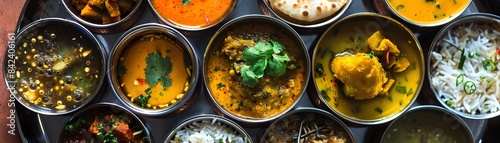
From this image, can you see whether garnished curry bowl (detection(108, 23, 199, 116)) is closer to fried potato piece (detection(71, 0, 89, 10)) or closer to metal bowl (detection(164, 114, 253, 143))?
metal bowl (detection(164, 114, 253, 143))

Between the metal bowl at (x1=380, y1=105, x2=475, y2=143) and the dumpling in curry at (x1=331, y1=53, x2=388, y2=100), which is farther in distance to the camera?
the metal bowl at (x1=380, y1=105, x2=475, y2=143)

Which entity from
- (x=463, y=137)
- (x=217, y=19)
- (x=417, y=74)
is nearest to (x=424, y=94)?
(x=417, y=74)

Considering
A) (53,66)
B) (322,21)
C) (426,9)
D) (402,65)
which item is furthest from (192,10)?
(426,9)

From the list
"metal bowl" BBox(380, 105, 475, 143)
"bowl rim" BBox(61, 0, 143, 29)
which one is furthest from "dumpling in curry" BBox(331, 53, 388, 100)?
"bowl rim" BBox(61, 0, 143, 29)

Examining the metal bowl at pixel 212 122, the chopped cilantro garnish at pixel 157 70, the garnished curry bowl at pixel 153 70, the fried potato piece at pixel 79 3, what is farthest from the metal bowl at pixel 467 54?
the fried potato piece at pixel 79 3

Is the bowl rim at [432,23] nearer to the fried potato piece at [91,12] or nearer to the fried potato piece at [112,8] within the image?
the fried potato piece at [112,8]

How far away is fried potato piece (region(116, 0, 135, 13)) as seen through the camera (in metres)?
3.51

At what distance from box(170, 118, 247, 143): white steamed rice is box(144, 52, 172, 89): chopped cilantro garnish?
39 cm

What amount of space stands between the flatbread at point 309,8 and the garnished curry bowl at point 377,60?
0.12 m

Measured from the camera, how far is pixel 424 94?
3639 millimetres

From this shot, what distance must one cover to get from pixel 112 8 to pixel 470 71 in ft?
9.07

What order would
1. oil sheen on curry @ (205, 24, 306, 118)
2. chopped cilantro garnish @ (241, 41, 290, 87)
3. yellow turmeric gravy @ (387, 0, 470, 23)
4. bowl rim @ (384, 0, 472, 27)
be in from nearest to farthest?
chopped cilantro garnish @ (241, 41, 290, 87)
oil sheen on curry @ (205, 24, 306, 118)
bowl rim @ (384, 0, 472, 27)
yellow turmeric gravy @ (387, 0, 470, 23)

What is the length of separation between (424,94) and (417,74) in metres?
0.17

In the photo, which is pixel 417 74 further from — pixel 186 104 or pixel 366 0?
pixel 186 104
